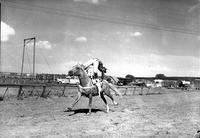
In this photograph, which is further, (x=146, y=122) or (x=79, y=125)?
(x=146, y=122)

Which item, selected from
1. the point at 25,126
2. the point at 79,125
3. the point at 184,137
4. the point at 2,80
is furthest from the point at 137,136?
the point at 2,80

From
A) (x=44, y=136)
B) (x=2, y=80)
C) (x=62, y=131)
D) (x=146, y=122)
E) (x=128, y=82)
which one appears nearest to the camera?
(x=44, y=136)

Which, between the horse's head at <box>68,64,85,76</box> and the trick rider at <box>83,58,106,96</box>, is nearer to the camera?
the horse's head at <box>68,64,85,76</box>

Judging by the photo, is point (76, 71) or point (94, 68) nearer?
point (76, 71)

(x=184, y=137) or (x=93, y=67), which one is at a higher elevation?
(x=93, y=67)

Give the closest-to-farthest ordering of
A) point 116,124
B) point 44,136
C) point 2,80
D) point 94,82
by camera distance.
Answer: point 44,136, point 116,124, point 94,82, point 2,80

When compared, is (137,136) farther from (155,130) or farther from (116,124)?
(116,124)

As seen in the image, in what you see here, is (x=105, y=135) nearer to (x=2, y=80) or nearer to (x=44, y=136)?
(x=44, y=136)

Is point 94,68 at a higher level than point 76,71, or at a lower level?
higher

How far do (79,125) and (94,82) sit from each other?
361cm

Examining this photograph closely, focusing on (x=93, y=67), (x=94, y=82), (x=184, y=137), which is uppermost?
(x=93, y=67)

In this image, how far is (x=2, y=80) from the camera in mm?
34594

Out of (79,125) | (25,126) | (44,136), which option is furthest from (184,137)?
(25,126)

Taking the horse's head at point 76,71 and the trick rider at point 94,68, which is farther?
the trick rider at point 94,68
